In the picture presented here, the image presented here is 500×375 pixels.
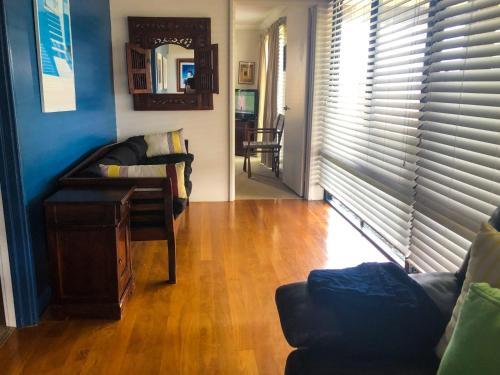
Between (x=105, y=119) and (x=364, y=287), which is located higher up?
(x=105, y=119)

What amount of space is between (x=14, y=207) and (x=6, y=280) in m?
0.38

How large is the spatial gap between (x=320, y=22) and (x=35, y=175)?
132 inches

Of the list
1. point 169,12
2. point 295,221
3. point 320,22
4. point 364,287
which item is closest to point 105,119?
point 169,12

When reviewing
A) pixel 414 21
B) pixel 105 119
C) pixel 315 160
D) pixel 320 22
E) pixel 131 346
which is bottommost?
pixel 131 346

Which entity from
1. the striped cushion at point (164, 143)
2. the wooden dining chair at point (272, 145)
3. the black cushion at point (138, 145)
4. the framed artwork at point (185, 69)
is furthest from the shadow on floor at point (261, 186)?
the framed artwork at point (185, 69)

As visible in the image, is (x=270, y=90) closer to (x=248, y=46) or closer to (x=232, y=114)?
(x=248, y=46)

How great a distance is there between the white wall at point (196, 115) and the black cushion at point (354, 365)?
3.60m

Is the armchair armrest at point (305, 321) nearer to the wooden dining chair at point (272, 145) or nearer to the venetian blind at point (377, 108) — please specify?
the venetian blind at point (377, 108)

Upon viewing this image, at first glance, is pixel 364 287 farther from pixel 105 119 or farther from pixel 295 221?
pixel 105 119

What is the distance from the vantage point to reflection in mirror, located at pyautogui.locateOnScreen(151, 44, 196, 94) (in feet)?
14.5

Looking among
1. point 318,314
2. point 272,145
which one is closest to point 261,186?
point 272,145

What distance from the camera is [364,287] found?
55.2 inches

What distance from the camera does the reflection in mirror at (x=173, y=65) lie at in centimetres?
442

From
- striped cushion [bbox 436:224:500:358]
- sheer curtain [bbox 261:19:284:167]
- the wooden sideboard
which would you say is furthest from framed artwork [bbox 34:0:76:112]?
the wooden sideboard
